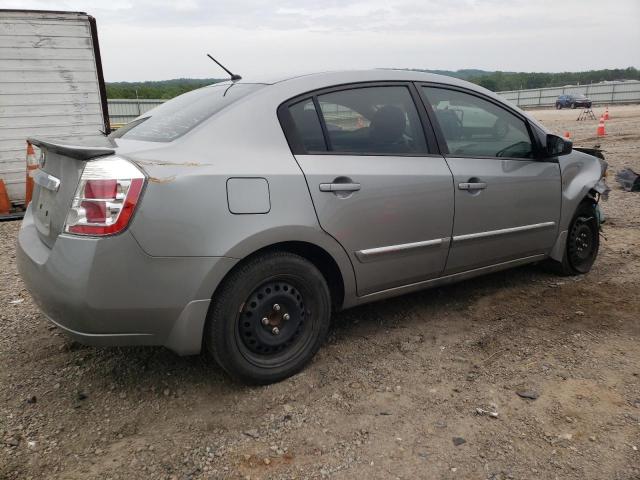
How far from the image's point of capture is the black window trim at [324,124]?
2.84 meters

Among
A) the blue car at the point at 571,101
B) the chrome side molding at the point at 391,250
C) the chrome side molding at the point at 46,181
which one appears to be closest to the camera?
the chrome side molding at the point at 46,181

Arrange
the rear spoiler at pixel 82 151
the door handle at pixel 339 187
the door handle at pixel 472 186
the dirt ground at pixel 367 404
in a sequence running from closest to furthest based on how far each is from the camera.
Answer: the dirt ground at pixel 367 404
the rear spoiler at pixel 82 151
the door handle at pixel 339 187
the door handle at pixel 472 186

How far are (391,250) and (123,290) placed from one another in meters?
1.54

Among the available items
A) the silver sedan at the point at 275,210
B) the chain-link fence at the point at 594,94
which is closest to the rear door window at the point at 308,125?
the silver sedan at the point at 275,210

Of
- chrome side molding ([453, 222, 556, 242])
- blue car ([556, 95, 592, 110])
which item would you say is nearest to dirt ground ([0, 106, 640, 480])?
chrome side molding ([453, 222, 556, 242])

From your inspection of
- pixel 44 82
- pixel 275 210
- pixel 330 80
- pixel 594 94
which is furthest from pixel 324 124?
pixel 594 94

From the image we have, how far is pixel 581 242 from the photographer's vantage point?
177 inches

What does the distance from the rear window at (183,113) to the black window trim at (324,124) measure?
0.81 ft

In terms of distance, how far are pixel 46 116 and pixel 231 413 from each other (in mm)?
7031

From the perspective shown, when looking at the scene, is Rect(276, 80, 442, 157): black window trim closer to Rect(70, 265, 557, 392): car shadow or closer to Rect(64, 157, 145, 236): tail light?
Rect(64, 157, 145, 236): tail light

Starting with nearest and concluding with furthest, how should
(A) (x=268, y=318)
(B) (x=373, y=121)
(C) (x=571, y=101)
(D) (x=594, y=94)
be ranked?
(A) (x=268, y=318), (B) (x=373, y=121), (C) (x=571, y=101), (D) (x=594, y=94)

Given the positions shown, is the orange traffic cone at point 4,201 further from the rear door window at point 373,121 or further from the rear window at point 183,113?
the rear door window at point 373,121

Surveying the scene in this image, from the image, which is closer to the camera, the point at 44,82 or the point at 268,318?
the point at 268,318

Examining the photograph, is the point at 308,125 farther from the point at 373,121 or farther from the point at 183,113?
the point at 183,113
